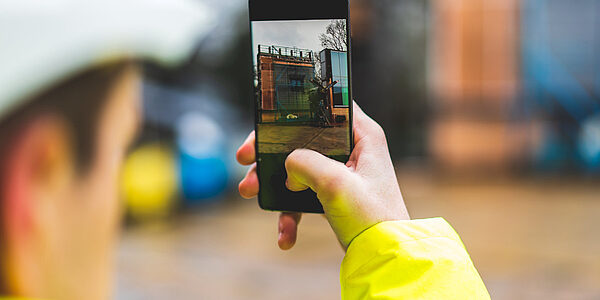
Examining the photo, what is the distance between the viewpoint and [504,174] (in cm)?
767

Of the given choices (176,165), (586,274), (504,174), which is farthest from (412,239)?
(504,174)

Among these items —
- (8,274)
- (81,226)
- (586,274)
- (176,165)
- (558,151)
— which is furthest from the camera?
(558,151)

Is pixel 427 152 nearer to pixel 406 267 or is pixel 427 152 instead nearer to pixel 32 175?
pixel 32 175

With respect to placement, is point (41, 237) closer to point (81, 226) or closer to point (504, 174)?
point (81, 226)

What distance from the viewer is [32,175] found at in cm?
178

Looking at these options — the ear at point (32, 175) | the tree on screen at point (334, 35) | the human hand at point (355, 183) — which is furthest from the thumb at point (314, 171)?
the ear at point (32, 175)

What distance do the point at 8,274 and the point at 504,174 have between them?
22.8 ft

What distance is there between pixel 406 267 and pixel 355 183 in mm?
136

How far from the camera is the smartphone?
33.9 inches

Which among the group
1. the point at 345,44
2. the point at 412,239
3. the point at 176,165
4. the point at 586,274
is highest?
the point at 345,44

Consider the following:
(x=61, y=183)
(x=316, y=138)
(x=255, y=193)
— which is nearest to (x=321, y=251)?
(x=61, y=183)

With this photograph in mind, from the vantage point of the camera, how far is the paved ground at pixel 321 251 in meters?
3.73

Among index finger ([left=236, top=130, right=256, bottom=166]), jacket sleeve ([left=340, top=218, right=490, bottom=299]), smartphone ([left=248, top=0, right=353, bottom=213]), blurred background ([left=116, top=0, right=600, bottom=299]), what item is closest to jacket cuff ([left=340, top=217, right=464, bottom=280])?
jacket sleeve ([left=340, top=218, right=490, bottom=299])

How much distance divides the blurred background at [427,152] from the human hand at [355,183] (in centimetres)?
288
